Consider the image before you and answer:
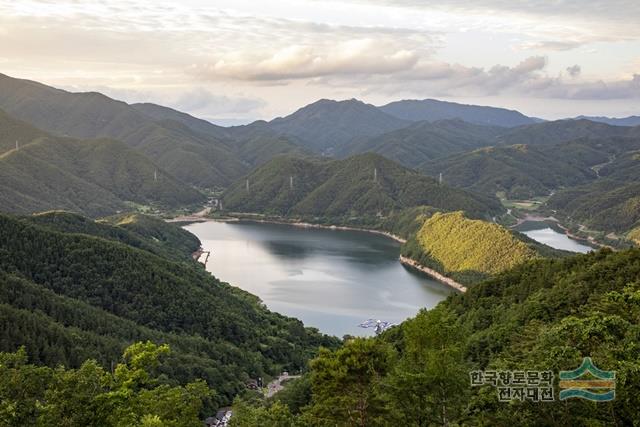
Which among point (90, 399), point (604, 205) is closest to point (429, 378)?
point (90, 399)

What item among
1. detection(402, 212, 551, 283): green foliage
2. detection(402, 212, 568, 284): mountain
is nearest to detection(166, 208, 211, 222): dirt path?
detection(402, 212, 568, 284): mountain

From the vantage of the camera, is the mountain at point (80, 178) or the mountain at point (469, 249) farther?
the mountain at point (80, 178)

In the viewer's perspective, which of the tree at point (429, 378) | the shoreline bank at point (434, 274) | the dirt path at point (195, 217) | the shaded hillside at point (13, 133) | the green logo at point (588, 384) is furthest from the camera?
the shaded hillside at point (13, 133)

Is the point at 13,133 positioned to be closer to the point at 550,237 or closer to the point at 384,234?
the point at 384,234

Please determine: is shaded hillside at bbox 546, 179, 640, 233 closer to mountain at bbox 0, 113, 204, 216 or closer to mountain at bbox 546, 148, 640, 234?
mountain at bbox 546, 148, 640, 234

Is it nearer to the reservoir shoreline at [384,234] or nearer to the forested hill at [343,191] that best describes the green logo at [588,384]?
the reservoir shoreline at [384,234]

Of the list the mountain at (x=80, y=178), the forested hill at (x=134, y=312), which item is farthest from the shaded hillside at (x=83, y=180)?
the forested hill at (x=134, y=312)
